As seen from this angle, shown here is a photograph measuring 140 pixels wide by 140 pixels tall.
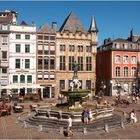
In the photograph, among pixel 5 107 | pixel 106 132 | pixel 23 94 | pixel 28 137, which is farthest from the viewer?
pixel 23 94

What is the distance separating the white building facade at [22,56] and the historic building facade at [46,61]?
0.90 m

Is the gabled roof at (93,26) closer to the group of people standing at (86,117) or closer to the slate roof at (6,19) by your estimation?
the slate roof at (6,19)

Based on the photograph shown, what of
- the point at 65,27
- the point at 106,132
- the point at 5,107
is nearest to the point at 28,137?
the point at 106,132

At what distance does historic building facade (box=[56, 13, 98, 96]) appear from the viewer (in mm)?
54750

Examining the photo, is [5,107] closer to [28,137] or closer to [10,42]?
[28,137]

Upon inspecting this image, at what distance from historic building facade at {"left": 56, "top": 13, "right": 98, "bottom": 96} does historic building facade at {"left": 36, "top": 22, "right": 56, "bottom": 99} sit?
753mm

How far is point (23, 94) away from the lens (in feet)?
Answer: 170

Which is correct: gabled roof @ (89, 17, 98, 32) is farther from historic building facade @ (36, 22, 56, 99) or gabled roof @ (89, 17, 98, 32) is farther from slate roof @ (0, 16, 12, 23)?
slate roof @ (0, 16, 12, 23)

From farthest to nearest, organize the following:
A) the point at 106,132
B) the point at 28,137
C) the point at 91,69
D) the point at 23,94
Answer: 1. the point at 91,69
2. the point at 23,94
3. the point at 106,132
4. the point at 28,137

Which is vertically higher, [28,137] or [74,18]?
[74,18]

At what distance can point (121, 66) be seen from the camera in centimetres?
5847

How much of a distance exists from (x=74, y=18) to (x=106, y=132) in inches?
1605

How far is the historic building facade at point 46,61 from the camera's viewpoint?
176 feet

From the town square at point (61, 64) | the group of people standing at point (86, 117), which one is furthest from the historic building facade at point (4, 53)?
the group of people standing at point (86, 117)
